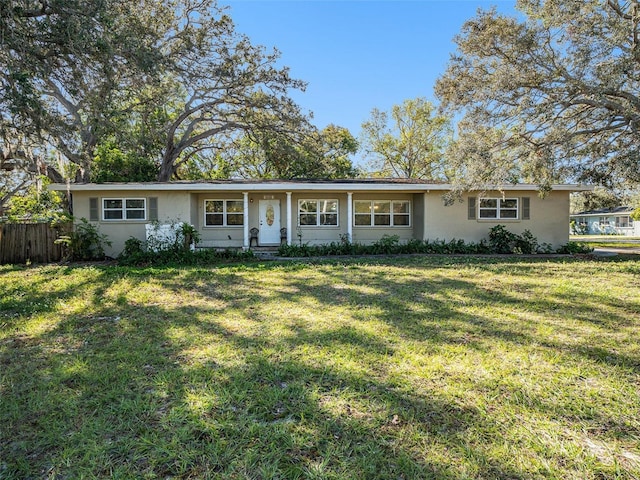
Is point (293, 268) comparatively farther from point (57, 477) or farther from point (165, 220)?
point (57, 477)

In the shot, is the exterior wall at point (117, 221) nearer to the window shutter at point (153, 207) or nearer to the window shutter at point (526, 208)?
the window shutter at point (153, 207)

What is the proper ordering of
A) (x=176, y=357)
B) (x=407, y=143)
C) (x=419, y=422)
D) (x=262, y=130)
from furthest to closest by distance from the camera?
(x=407, y=143), (x=262, y=130), (x=176, y=357), (x=419, y=422)

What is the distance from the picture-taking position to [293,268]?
9898 millimetres

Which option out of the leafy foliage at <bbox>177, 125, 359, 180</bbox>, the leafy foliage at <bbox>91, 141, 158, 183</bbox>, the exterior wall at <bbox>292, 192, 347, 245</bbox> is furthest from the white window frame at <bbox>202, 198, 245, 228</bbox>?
the leafy foliage at <bbox>91, 141, 158, 183</bbox>

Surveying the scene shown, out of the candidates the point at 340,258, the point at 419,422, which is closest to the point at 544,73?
the point at 340,258

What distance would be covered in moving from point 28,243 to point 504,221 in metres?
17.3

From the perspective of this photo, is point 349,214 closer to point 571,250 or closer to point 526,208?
point 526,208

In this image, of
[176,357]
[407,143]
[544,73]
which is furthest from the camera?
[407,143]

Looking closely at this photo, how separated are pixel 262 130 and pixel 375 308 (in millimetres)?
14951

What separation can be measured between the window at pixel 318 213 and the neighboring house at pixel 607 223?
32996 millimetres

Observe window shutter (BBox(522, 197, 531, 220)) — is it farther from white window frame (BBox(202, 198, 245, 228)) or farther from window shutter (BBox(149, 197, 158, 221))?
window shutter (BBox(149, 197, 158, 221))

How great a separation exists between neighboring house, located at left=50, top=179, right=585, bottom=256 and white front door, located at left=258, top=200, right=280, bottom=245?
41 millimetres

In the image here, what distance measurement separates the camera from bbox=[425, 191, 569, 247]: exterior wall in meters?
14.1

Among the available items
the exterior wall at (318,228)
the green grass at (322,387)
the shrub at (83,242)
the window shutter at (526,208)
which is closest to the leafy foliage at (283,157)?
the exterior wall at (318,228)
